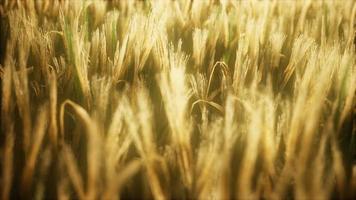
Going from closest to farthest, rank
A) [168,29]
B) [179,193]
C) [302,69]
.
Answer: [179,193]
[302,69]
[168,29]

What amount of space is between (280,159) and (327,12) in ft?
3.49

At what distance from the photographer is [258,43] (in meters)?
1.18

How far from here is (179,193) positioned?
690 millimetres

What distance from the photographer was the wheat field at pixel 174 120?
63 centimetres

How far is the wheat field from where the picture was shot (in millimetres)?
634

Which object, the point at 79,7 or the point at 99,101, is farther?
the point at 79,7

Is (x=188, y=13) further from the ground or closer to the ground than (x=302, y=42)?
further from the ground

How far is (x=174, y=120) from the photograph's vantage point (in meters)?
0.72

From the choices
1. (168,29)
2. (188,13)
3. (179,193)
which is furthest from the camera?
(188,13)

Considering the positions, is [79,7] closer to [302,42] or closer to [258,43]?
[258,43]

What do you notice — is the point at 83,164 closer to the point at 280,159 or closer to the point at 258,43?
the point at 280,159

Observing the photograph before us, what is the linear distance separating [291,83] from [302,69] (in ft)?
0.18

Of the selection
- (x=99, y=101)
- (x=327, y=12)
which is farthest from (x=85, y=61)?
(x=327, y=12)

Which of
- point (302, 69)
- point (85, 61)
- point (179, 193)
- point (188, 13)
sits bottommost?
point (179, 193)
